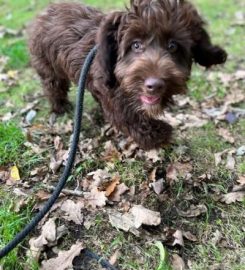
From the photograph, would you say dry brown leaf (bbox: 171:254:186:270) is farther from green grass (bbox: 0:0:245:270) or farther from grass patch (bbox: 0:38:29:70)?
grass patch (bbox: 0:38:29:70)

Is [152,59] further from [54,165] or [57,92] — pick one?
[57,92]

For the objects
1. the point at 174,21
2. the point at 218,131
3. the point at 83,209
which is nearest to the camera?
the point at 174,21

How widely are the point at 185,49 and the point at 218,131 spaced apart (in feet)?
4.74

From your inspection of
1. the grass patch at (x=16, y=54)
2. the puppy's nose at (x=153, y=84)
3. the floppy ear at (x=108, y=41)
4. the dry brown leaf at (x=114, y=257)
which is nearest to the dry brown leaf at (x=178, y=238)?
the dry brown leaf at (x=114, y=257)

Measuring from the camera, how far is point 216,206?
3672 millimetres

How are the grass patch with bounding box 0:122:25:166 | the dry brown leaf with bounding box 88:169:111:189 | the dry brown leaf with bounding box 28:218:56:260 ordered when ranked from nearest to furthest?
the dry brown leaf with bounding box 28:218:56:260, the dry brown leaf with bounding box 88:169:111:189, the grass patch with bounding box 0:122:25:166

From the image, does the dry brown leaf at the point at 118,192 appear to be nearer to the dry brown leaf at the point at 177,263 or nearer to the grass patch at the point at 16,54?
the dry brown leaf at the point at 177,263

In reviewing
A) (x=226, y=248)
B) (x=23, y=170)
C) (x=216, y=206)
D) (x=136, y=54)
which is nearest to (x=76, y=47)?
(x=136, y=54)

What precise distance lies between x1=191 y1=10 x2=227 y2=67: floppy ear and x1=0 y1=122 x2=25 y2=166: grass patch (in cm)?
179

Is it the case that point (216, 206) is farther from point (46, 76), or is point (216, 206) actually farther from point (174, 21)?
point (46, 76)

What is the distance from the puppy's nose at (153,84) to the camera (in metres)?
3.11

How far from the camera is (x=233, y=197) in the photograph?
146 inches

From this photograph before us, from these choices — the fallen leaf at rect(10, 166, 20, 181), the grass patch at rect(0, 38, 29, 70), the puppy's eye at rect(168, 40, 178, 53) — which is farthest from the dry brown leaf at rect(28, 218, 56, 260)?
the grass patch at rect(0, 38, 29, 70)

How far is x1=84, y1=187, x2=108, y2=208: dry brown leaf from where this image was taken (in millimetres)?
3598
